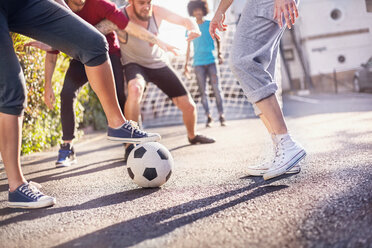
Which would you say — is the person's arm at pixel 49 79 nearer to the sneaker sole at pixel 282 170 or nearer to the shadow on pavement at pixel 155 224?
the shadow on pavement at pixel 155 224

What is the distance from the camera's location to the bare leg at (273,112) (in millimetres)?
2488

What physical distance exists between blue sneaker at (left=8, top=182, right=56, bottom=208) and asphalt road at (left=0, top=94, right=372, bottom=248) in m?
0.05

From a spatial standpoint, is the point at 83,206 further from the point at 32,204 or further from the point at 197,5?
the point at 197,5

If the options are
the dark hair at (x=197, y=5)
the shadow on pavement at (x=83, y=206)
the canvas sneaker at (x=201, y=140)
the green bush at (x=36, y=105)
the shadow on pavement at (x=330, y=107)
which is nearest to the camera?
the shadow on pavement at (x=83, y=206)

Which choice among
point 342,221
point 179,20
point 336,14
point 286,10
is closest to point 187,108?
point 179,20

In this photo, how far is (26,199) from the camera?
7.55ft

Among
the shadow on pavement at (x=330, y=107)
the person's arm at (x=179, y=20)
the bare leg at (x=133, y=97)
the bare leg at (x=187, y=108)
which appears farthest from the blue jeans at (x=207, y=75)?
the bare leg at (x=133, y=97)

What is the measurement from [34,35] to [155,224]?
4.63 feet

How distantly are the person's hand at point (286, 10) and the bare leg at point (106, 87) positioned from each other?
3.77 feet

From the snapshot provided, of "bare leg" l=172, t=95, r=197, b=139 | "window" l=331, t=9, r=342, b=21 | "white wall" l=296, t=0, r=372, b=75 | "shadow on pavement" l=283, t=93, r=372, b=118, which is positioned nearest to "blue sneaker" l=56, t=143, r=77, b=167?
"bare leg" l=172, t=95, r=197, b=139

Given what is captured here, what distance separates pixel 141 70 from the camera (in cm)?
404

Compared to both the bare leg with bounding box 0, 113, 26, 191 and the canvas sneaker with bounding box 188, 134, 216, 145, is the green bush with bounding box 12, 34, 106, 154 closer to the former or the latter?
the canvas sneaker with bounding box 188, 134, 216, 145

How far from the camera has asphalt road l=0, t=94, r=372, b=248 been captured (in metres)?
1.56

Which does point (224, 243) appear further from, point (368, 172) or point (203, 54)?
point (203, 54)
